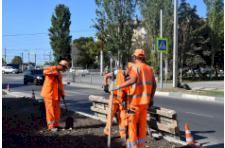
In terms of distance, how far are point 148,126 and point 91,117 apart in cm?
221

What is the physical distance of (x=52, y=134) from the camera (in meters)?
5.56

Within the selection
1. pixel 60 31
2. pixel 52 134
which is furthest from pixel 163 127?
pixel 60 31

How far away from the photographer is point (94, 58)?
216 ft

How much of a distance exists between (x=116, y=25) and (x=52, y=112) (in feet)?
74.3

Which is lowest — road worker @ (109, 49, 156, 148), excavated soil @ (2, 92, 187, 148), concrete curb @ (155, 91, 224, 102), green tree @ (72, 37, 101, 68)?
concrete curb @ (155, 91, 224, 102)

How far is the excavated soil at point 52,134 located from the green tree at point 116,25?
20648 mm

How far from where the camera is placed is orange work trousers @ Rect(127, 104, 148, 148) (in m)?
4.00

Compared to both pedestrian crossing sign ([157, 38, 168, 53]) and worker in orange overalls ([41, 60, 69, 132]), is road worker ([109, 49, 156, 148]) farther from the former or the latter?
pedestrian crossing sign ([157, 38, 168, 53])

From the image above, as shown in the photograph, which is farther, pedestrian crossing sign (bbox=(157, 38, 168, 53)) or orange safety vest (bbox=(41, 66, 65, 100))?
pedestrian crossing sign (bbox=(157, 38, 168, 53))

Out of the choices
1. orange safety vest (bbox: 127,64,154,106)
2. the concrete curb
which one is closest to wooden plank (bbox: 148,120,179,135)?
orange safety vest (bbox: 127,64,154,106)

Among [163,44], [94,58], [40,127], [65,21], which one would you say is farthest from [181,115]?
[94,58]

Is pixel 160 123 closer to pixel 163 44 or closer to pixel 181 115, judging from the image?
pixel 181 115

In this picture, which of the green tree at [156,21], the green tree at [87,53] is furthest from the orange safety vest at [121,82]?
the green tree at [87,53]

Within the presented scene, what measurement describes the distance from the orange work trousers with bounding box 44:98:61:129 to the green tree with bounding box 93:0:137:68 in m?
22.1
